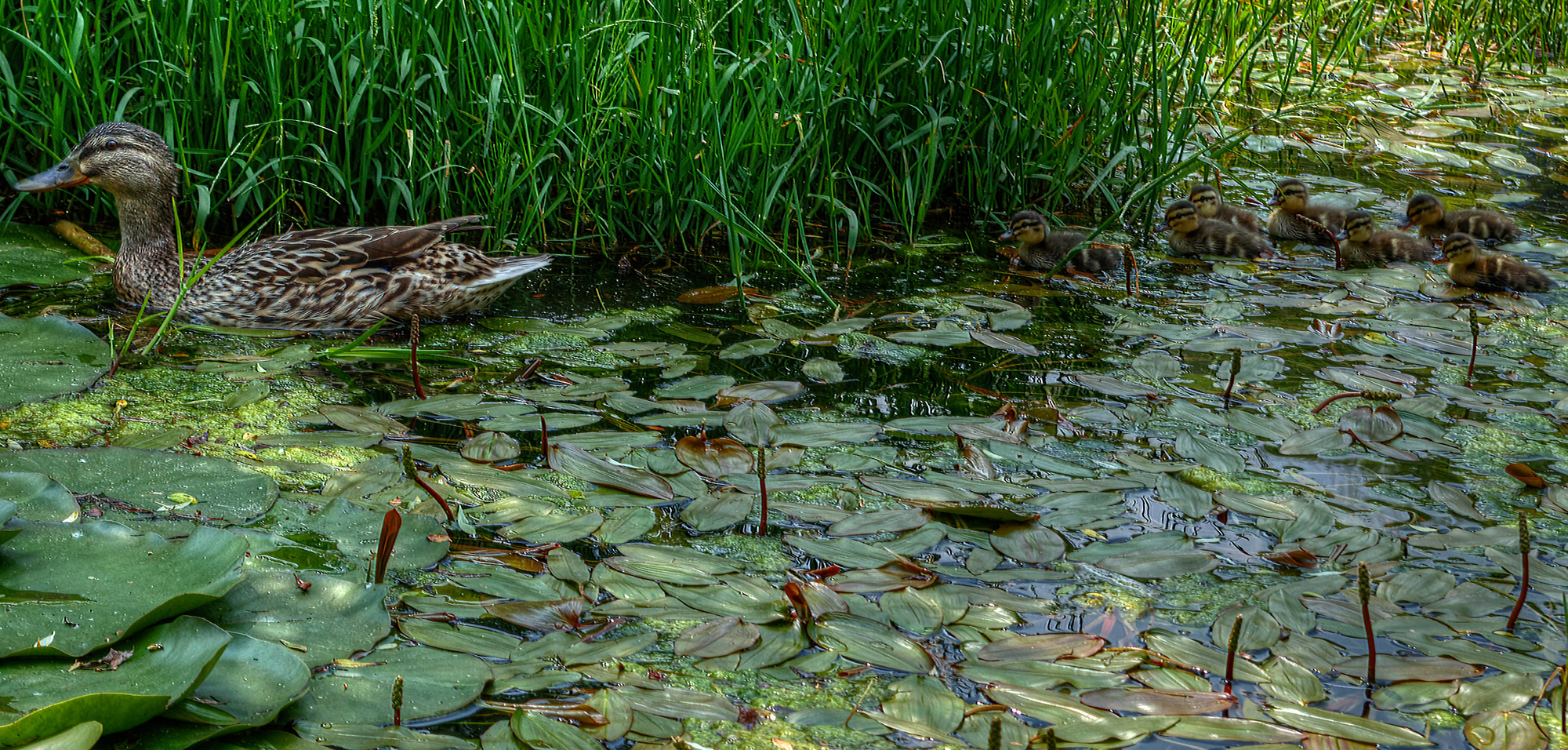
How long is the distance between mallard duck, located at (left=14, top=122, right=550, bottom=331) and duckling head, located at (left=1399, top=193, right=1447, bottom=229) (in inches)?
133

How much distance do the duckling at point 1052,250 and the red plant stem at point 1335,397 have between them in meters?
1.21

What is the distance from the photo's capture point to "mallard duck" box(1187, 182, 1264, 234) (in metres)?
4.71

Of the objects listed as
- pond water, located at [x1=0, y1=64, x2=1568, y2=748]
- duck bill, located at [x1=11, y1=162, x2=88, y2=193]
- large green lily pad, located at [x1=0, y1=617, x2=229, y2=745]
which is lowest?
pond water, located at [x1=0, y1=64, x2=1568, y2=748]

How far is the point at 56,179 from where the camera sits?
3.60 m

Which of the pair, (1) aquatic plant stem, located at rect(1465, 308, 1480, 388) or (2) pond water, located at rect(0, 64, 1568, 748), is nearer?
(2) pond water, located at rect(0, 64, 1568, 748)

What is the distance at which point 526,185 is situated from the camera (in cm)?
420

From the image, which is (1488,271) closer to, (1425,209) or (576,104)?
(1425,209)

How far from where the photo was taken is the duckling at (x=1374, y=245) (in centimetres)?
453

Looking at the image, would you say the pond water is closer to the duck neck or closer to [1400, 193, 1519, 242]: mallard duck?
the duck neck

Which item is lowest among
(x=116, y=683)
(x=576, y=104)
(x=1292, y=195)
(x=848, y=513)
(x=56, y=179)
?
(x=848, y=513)

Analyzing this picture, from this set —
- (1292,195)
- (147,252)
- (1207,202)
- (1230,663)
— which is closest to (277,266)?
(147,252)

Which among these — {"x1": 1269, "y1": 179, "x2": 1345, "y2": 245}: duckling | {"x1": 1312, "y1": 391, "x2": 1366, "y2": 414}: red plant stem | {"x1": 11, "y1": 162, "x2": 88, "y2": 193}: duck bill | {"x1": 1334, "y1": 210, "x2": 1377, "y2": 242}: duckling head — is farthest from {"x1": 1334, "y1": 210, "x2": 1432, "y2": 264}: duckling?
{"x1": 11, "y1": 162, "x2": 88, "y2": 193}: duck bill

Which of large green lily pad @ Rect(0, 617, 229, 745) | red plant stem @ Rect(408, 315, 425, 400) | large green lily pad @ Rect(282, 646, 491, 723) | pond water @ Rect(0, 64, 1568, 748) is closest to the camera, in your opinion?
large green lily pad @ Rect(0, 617, 229, 745)

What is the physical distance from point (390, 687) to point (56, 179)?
254 centimetres
